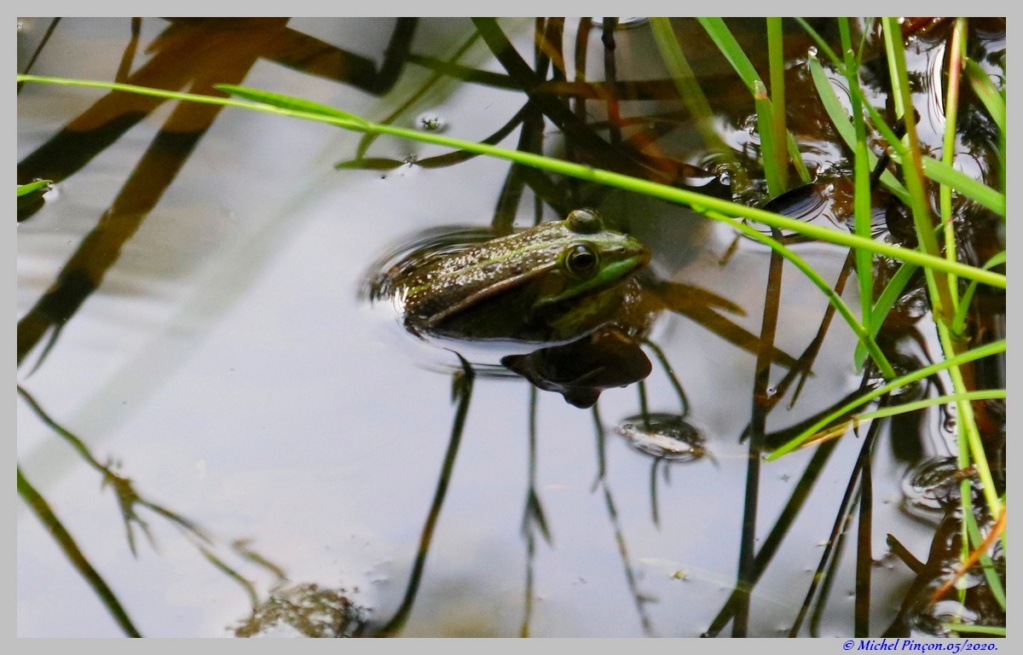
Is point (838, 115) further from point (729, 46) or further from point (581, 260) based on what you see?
point (581, 260)

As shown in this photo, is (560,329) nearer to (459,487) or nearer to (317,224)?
(459,487)

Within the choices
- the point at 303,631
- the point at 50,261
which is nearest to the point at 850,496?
the point at 303,631

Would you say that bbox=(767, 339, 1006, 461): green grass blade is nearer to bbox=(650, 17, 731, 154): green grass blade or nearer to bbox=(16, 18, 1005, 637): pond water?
bbox=(16, 18, 1005, 637): pond water

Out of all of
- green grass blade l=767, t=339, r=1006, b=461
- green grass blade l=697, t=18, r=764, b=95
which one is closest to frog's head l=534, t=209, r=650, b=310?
green grass blade l=697, t=18, r=764, b=95

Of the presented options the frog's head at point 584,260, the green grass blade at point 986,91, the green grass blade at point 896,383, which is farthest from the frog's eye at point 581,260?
the green grass blade at point 986,91

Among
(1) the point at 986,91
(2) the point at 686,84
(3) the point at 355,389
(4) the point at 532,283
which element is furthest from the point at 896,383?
(2) the point at 686,84

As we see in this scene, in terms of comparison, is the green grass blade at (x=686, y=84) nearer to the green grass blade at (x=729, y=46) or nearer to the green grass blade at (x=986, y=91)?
the green grass blade at (x=729, y=46)

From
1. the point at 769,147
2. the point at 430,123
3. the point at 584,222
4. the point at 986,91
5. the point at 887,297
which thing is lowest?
the point at 887,297
